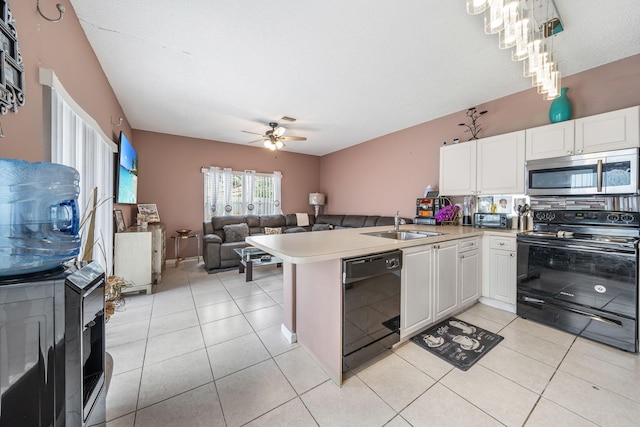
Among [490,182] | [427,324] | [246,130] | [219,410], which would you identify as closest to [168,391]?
[219,410]

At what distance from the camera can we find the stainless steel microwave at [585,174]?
208 centimetres

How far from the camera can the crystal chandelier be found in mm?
1404

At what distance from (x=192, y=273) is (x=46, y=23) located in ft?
11.6

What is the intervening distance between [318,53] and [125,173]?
3.23 m

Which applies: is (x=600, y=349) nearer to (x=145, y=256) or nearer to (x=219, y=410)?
(x=219, y=410)

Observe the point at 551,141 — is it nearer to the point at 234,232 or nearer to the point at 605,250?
the point at 605,250

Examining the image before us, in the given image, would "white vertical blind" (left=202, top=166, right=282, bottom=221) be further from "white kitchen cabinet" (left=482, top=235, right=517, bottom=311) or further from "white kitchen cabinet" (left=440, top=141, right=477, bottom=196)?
"white kitchen cabinet" (left=482, top=235, right=517, bottom=311)

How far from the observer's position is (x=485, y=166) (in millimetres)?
3018

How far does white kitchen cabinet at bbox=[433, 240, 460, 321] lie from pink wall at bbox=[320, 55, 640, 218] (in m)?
1.95

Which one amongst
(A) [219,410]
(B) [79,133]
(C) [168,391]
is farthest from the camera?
(B) [79,133]

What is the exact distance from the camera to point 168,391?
5.04ft

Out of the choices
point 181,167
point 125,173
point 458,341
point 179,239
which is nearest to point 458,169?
point 458,341

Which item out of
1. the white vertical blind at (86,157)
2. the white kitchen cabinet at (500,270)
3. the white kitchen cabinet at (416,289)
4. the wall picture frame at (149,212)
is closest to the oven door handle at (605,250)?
the white kitchen cabinet at (500,270)

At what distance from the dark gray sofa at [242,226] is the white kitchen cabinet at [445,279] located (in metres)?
1.78
